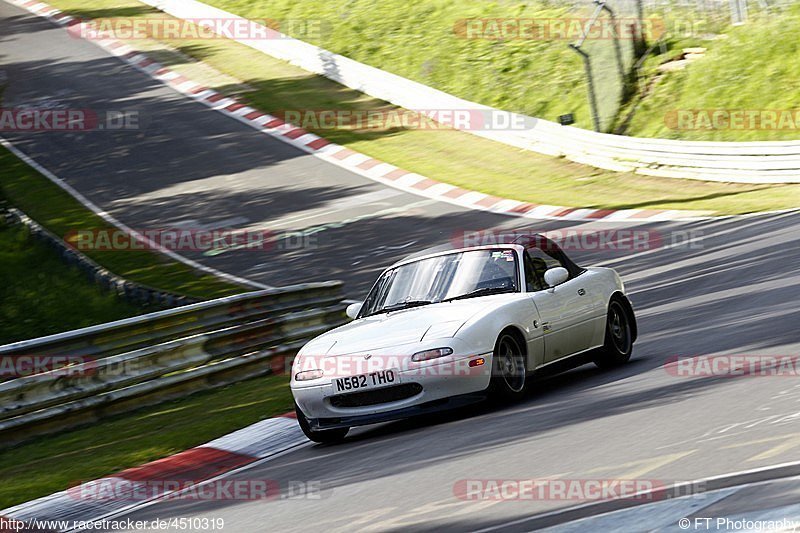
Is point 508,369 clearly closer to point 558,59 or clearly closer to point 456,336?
point 456,336

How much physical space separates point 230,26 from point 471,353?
109 ft

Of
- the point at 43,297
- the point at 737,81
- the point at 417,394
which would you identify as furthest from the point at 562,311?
the point at 737,81

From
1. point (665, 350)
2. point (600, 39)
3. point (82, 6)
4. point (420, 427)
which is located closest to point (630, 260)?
point (665, 350)

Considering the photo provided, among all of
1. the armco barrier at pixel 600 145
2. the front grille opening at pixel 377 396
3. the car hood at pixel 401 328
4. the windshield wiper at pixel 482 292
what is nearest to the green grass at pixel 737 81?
the armco barrier at pixel 600 145

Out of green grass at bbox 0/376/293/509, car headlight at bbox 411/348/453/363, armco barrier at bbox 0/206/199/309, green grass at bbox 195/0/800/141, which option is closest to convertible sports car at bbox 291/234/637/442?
car headlight at bbox 411/348/453/363

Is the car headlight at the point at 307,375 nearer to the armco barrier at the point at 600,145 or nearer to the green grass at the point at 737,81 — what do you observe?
the armco barrier at the point at 600,145

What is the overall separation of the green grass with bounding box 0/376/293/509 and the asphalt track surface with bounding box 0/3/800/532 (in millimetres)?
1328

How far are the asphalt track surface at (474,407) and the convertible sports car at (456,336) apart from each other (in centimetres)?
24

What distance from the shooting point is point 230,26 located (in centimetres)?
4000

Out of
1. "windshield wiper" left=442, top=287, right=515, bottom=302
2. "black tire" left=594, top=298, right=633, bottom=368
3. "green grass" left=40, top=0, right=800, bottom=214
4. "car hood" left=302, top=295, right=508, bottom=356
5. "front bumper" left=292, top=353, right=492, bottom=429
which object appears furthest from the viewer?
"green grass" left=40, top=0, right=800, bottom=214

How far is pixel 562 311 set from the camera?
31.8 feet

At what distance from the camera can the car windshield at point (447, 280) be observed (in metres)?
9.53

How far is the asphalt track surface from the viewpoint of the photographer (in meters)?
6.52

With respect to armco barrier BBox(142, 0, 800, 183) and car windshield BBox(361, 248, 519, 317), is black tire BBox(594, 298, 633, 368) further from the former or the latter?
armco barrier BBox(142, 0, 800, 183)
